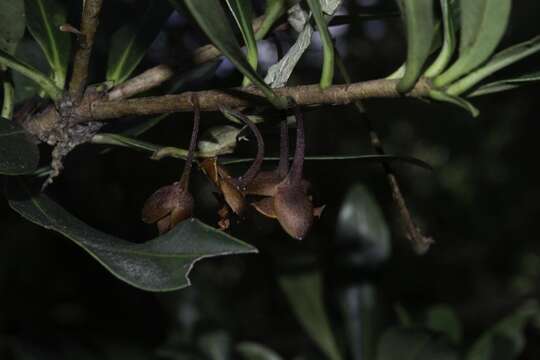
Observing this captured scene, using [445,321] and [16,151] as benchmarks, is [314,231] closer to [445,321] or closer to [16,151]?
[445,321]

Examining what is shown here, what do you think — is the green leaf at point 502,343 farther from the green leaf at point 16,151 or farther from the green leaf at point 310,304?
the green leaf at point 16,151

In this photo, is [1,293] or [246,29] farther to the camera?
[1,293]

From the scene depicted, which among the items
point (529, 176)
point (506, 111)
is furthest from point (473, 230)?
point (506, 111)

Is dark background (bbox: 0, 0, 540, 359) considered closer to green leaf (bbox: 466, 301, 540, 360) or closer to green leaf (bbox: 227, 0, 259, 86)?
green leaf (bbox: 227, 0, 259, 86)

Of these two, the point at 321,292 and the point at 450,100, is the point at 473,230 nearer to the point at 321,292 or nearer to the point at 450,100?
the point at 321,292

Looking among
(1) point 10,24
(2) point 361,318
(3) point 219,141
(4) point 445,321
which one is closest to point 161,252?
(3) point 219,141

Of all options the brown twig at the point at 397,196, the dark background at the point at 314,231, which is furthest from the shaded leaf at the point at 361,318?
the brown twig at the point at 397,196
